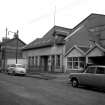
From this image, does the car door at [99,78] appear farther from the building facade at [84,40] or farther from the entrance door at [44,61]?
the entrance door at [44,61]

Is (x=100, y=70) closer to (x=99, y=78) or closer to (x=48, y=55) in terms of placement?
(x=99, y=78)

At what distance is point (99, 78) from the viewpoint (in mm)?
11719

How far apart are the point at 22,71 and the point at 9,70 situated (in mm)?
2973

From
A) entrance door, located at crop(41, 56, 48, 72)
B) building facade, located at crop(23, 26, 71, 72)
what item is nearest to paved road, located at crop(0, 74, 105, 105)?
building facade, located at crop(23, 26, 71, 72)

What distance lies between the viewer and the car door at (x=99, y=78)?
11508 mm

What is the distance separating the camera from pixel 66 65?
88.2ft

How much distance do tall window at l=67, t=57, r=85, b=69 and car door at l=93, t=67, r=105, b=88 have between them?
490 inches

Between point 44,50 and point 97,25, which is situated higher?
point 97,25

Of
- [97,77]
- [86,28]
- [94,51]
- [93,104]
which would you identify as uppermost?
[86,28]

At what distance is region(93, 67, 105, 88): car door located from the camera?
1151 centimetres

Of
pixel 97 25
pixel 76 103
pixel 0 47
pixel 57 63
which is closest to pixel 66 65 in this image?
pixel 57 63

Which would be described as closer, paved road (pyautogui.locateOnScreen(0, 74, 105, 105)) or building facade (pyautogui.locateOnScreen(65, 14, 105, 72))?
paved road (pyautogui.locateOnScreen(0, 74, 105, 105))

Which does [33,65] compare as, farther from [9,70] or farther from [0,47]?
[0,47]

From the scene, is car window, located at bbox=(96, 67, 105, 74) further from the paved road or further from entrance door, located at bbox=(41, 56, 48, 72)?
entrance door, located at bbox=(41, 56, 48, 72)
